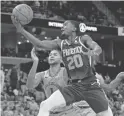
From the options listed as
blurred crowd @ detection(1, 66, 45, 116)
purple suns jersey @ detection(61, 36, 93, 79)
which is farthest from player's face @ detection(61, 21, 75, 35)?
blurred crowd @ detection(1, 66, 45, 116)

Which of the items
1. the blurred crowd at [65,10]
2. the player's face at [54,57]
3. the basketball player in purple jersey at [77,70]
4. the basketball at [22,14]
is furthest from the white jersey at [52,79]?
the blurred crowd at [65,10]

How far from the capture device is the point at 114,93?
52.6 feet

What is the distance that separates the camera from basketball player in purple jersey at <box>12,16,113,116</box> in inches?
209

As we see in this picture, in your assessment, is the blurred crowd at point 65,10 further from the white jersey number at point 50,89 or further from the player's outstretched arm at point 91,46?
the player's outstretched arm at point 91,46

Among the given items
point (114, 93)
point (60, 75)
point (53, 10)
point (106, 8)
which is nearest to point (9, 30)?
point (53, 10)

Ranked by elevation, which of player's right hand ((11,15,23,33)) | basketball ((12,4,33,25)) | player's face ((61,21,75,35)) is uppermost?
basketball ((12,4,33,25))

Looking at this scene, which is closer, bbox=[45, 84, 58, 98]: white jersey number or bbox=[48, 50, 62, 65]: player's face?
bbox=[45, 84, 58, 98]: white jersey number

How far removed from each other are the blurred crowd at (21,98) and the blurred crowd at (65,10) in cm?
502

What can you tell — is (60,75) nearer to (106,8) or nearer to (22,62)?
(22,62)

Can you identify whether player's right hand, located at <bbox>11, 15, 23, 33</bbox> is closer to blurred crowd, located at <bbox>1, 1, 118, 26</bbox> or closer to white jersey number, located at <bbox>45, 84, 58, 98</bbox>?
white jersey number, located at <bbox>45, 84, 58, 98</bbox>

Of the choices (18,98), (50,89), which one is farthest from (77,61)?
(18,98)

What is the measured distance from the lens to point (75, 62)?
18.3 ft

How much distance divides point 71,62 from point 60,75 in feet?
5.00

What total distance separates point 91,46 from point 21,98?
8.11 m
